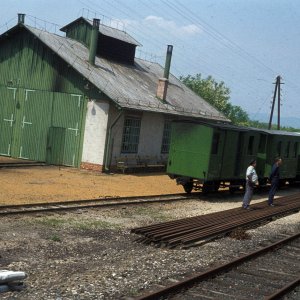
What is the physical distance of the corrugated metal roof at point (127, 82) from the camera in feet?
92.6

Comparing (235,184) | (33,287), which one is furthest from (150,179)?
(33,287)

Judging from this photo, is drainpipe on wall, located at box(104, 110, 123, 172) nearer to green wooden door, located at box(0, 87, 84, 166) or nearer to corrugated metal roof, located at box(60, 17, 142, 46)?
green wooden door, located at box(0, 87, 84, 166)

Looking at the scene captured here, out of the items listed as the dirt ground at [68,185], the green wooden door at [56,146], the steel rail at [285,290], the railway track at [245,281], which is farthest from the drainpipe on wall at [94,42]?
the steel rail at [285,290]

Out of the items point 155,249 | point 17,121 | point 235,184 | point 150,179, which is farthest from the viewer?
point 17,121

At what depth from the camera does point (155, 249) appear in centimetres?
1152

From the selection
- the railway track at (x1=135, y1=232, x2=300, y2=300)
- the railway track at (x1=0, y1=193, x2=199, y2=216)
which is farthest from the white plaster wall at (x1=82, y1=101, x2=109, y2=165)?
the railway track at (x1=135, y1=232, x2=300, y2=300)

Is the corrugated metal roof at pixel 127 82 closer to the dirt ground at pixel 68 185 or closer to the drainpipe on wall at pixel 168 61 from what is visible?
the drainpipe on wall at pixel 168 61

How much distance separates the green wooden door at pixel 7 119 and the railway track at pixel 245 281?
2068 cm

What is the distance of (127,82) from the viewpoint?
31672 mm

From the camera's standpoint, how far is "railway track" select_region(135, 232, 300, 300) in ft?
27.8

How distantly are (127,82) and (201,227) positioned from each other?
61.8 ft

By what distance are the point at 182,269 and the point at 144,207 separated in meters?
7.58

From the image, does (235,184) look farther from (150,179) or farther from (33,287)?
(33,287)

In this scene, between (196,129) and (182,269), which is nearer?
(182,269)
